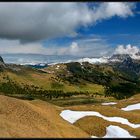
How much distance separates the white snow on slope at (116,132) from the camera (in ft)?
215

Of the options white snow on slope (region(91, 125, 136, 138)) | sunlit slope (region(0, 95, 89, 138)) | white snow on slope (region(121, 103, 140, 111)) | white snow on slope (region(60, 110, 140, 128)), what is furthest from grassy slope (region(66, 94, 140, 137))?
white snow on slope (region(121, 103, 140, 111))

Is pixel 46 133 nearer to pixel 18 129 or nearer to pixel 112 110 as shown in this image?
pixel 18 129

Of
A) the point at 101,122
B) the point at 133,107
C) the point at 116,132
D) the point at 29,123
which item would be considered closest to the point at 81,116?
the point at 101,122

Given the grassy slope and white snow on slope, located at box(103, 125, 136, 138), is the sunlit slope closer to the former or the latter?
the grassy slope

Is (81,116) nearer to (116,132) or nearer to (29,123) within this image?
(116,132)

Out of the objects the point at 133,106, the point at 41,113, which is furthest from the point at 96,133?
the point at 133,106

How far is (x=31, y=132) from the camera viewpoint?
2170 inches

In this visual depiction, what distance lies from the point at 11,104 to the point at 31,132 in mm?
15254

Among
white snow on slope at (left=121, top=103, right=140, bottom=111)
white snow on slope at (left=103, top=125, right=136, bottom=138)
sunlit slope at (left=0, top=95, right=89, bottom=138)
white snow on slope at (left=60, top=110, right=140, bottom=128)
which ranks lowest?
white snow on slope at (left=103, top=125, right=136, bottom=138)

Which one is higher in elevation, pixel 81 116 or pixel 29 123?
pixel 29 123

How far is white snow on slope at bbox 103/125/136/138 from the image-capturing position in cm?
6556

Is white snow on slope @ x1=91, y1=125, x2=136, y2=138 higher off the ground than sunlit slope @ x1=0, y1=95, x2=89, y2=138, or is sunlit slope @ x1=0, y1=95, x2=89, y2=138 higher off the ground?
sunlit slope @ x1=0, y1=95, x2=89, y2=138

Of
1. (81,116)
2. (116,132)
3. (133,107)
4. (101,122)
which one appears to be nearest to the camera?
(116,132)

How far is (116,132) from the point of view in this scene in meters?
67.0
